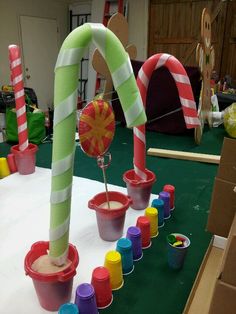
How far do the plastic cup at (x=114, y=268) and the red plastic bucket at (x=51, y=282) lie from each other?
0.45 feet

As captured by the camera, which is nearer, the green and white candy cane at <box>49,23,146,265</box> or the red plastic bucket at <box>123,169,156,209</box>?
the green and white candy cane at <box>49,23,146,265</box>

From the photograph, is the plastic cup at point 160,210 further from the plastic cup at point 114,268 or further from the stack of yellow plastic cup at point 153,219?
the plastic cup at point 114,268

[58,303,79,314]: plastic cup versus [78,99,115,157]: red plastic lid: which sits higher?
[78,99,115,157]: red plastic lid

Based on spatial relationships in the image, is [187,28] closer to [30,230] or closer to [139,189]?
[139,189]

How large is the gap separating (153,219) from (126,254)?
26 cm

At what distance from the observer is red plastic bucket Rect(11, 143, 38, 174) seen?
1.77 m

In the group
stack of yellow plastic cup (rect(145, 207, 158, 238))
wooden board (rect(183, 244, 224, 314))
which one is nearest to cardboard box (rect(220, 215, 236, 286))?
wooden board (rect(183, 244, 224, 314))

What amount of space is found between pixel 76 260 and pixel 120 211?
1.08ft

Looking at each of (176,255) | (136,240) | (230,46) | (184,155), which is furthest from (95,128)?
(230,46)

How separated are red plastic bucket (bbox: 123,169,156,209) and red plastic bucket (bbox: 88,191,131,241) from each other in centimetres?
15

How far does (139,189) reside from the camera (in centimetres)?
140

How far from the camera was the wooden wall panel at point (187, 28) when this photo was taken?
379 cm

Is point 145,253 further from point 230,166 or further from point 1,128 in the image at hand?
point 1,128

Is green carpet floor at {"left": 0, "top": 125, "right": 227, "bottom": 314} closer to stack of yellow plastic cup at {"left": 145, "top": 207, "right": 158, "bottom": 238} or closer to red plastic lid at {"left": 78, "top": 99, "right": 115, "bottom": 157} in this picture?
stack of yellow plastic cup at {"left": 145, "top": 207, "right": 158, "bottom": 238}
